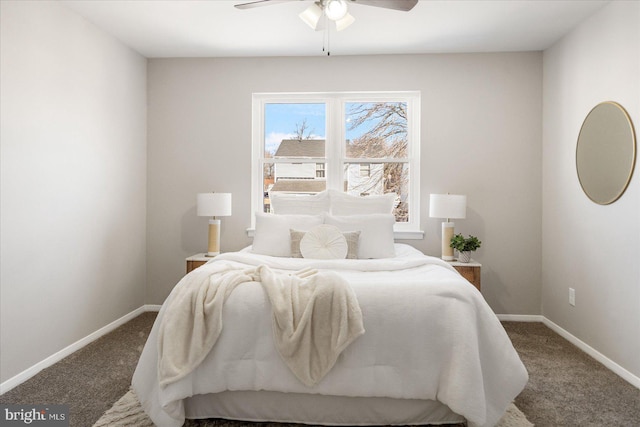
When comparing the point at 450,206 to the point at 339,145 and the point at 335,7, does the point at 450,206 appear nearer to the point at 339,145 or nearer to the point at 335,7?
the point at 339,145

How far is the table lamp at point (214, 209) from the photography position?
3.76m

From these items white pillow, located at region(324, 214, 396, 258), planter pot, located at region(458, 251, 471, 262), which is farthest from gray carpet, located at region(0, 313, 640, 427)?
white pillow, located at region(324, 214, 396, 258)

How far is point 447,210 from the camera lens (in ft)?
11.8

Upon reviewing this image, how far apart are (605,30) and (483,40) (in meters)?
0.95

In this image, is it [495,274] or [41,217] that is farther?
[495,274]

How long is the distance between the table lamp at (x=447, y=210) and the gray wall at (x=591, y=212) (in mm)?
881

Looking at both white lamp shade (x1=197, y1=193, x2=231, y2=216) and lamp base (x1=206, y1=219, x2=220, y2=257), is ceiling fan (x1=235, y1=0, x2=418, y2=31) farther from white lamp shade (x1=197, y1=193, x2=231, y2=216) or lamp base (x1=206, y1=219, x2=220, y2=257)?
lamp base (x1=206, y1=219, x2=220, y2=257)

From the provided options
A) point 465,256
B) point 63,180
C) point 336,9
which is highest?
point 336,9

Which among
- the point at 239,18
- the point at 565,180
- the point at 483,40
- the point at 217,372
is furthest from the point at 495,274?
the point at 239,18

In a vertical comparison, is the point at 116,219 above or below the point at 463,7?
below


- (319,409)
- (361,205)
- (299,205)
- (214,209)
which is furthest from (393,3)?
(214,209)

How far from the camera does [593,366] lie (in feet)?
9.34

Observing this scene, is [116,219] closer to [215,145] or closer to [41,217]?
[41,217]

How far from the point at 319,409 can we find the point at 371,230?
1.66 m
